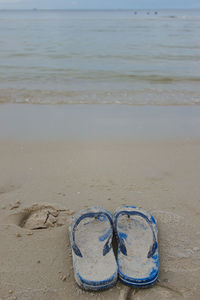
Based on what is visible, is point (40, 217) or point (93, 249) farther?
point (40, 217)

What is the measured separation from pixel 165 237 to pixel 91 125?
2145 mm

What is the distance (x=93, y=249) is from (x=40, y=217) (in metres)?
0.54

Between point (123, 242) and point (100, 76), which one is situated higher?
point (100, 76)

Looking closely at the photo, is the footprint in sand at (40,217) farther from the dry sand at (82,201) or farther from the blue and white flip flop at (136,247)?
the blue and white flip flop at (136,247)

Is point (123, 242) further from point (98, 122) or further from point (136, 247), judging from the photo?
point (98, 122)

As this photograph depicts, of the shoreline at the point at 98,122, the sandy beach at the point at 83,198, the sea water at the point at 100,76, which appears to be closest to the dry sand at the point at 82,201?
the sandy beach at the point at 83,198

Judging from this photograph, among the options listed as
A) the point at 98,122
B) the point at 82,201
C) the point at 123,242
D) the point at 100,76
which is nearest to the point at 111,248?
→ the point at 123,242

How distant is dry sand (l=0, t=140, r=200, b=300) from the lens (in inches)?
58.2

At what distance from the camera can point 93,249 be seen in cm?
164

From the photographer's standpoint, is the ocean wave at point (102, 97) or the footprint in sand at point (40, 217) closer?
the footprint in sand at point (40, 217)

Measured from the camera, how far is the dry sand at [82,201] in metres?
1.48

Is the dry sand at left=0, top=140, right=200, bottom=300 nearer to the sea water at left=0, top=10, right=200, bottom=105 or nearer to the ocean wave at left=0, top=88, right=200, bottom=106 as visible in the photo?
the ocean wave at left=0, top=88, right=200, bottom=106

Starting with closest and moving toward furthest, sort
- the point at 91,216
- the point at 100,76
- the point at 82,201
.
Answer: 1. the point at 91,216
2. the point at 82,201
3. the point at 100,76

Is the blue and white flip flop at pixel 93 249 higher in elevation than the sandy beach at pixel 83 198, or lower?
higher
